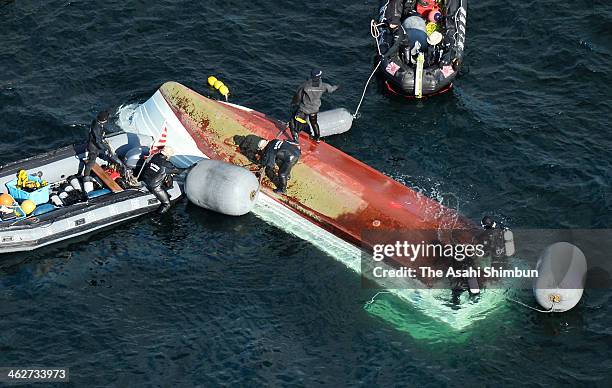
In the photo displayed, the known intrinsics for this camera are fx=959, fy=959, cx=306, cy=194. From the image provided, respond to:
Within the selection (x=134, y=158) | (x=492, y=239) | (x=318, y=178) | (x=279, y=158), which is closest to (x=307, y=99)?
(x=279, y=158)

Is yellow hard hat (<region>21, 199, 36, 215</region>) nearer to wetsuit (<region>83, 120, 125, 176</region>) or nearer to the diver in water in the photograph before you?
wetsuit (<region>83, 120, 125, 176</region>)

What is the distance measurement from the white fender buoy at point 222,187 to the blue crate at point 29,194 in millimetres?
4381

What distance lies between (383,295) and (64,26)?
19750mm

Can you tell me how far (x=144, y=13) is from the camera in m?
40.2

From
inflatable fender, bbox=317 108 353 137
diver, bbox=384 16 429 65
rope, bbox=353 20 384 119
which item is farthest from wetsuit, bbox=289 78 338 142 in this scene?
diver, bbox=384 16 429 65

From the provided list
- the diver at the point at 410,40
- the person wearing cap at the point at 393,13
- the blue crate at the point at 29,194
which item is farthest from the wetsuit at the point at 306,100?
the blue crate at the point at 29,194

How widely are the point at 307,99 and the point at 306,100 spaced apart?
0.05m

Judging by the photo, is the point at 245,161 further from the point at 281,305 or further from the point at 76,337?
the point at 76,337

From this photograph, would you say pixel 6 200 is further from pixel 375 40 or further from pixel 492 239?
pixel 375 40

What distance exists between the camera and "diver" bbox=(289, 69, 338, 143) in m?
30.7

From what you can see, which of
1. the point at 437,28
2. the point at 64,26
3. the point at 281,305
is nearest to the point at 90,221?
Answer: the point at 281,305

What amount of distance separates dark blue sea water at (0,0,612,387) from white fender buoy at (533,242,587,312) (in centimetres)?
84

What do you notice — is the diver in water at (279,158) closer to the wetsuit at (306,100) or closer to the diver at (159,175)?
the wetsuit at (306,100)

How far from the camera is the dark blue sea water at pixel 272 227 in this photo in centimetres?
2517
